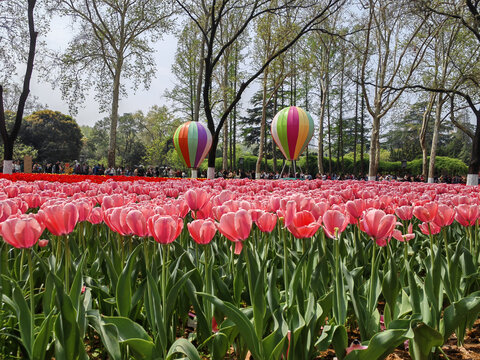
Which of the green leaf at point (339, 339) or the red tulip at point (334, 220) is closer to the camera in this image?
the green leaf at point (339, 339)

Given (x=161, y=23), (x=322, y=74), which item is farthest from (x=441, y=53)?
(x=161, y=23)

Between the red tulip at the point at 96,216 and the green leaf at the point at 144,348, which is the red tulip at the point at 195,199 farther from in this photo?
the green leaf at the point at 144,348

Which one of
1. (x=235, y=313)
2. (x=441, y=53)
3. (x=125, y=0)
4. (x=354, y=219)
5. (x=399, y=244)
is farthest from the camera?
(x=441, y=53)

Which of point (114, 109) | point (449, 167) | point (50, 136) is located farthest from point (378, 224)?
point (50, 136)

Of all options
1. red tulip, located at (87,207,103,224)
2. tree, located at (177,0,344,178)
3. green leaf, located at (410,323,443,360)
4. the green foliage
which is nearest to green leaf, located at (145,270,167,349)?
red tulip, located at (87,207,103,224)

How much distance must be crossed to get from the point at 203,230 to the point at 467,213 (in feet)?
4.40

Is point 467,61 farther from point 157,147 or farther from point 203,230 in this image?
point 157,147

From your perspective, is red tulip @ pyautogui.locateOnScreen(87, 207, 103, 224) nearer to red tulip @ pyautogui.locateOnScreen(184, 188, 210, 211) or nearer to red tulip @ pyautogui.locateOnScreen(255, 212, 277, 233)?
red tulip @ pyautogui.locateOnScreen(184, 188, 210, 211)

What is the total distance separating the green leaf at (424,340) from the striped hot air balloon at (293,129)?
13.5 m

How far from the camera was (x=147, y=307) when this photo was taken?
1271mm

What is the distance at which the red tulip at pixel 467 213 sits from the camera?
5.81 feet

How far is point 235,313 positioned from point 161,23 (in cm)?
2175

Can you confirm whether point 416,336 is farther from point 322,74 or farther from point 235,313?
point 322,74

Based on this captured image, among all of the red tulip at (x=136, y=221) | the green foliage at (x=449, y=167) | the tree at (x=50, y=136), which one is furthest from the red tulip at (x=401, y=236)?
the tree at (x=50, y=136)
